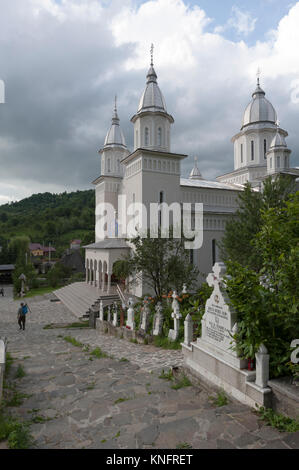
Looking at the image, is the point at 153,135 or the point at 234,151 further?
the point at 234,151

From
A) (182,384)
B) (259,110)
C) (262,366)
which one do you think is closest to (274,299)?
(262,366)

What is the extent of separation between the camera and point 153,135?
70.2 feet

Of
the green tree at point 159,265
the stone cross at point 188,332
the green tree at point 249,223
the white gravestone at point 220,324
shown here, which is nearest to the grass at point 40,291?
the green tree at point 159,265

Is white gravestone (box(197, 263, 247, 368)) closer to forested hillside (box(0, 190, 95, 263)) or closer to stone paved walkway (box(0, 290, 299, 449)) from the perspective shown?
stone paved walkway (box(0, 290, 299, 449))

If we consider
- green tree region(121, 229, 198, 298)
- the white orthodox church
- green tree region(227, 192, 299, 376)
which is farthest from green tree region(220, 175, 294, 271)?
green tree region(227, 192, 299, 376)

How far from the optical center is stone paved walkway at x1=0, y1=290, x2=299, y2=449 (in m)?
3.43

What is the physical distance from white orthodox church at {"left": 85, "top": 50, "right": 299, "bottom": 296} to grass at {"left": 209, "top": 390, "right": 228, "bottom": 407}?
12.5m

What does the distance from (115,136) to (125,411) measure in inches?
1074

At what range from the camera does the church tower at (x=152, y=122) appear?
2153 cm

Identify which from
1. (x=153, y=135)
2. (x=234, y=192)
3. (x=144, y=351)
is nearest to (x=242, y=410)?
(x=144, y=351)

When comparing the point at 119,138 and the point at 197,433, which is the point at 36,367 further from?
the point at 119,138

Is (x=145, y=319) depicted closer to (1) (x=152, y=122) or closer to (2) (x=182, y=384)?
(2) (x=182, y=384)

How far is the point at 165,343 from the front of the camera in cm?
891

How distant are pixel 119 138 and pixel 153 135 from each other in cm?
822
